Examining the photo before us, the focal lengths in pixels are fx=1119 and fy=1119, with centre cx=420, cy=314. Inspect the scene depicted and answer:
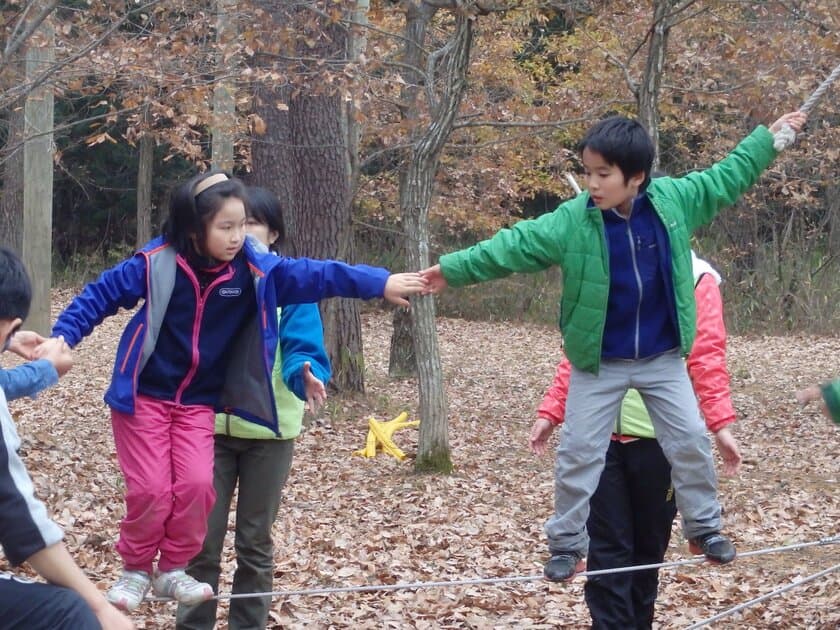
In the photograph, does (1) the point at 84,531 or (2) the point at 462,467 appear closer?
(1) the point at 84,531

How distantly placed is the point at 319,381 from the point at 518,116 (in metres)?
8.12

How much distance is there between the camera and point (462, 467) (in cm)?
979

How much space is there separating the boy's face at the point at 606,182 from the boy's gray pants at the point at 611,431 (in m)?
0.57

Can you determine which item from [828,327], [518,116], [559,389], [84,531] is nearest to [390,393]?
[518,116]

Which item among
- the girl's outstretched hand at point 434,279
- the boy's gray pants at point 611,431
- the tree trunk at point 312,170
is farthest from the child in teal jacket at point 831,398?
the tree trunk at point 312,170

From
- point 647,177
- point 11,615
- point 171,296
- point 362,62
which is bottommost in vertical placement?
point 11,615

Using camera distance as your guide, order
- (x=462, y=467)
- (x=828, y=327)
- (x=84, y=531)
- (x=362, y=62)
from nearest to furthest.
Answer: (x=84, y=531)
(x=362, y=62)
(x=462, y=467)
(x=828, y=327)

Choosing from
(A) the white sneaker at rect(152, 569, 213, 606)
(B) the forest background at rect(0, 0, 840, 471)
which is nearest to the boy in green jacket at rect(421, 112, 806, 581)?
(A) the white sneaker at rect(152, 569, 213, 606)

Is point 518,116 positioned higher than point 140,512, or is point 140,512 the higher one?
point 518,116

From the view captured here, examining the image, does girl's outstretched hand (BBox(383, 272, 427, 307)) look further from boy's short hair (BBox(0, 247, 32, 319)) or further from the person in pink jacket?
boy's short hair (BBox(0, 247, 32, 319))

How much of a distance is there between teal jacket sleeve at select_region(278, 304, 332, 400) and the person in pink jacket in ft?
2.94

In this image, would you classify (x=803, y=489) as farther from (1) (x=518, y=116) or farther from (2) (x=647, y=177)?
(2) (x=647, y=177)

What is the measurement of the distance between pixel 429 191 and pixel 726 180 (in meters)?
4.75

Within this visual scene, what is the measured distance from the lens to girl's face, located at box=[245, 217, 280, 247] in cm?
436
